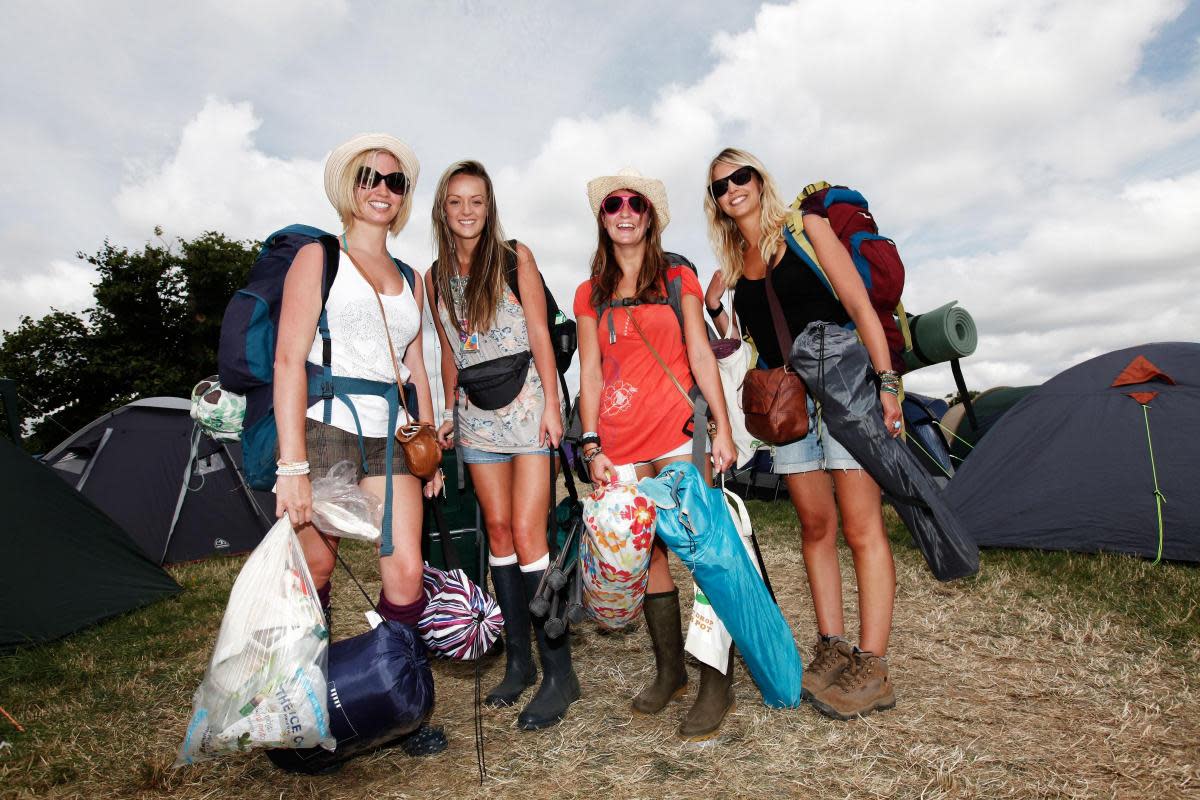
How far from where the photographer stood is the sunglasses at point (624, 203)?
3080 mm

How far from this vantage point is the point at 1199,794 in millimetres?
2316

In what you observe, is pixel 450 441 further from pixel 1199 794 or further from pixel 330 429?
pixel 1199 794

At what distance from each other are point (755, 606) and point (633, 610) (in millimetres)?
494

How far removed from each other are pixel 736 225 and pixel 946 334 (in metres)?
1.40

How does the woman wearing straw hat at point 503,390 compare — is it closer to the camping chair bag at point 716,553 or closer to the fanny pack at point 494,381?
the fanny pack at point 494,381

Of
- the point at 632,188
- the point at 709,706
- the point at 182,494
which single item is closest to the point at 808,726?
the point at 709,706

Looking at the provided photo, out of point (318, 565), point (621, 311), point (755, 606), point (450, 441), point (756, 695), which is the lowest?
point (756, 695)

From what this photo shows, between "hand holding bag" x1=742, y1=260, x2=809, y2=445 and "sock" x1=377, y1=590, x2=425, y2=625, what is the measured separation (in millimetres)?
1592

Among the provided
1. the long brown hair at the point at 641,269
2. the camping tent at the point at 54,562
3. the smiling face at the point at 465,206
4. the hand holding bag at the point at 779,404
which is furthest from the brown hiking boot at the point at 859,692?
the camping tent at the point at 54,562

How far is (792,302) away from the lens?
116 inches

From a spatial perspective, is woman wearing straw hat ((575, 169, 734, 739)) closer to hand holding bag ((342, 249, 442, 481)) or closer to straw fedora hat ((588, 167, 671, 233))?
straw fedora hat ((588, 167, 671, 233))

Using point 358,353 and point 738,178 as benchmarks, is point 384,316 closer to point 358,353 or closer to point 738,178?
point 358,353

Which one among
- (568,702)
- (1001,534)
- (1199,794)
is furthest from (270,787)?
(1001,534)

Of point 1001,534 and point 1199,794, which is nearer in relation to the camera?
point 1199,794
